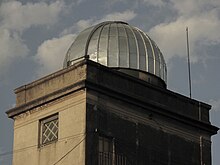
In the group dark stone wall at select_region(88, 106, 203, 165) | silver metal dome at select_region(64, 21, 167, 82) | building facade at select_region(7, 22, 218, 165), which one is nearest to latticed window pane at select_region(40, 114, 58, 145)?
building facade at select_region(7, 22, 218, 165)

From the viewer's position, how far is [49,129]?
3550 centimetres

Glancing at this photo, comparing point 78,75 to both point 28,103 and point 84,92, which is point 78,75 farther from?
point 28,103

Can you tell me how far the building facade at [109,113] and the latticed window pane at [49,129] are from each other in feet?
0.15

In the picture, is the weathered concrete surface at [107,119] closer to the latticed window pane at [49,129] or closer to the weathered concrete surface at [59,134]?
the weathered concrete surface at [59,134]

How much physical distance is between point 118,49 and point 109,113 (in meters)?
4.43

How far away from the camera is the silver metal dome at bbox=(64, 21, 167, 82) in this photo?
37469 millimetres

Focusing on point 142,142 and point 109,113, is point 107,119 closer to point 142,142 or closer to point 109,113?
point 109,113

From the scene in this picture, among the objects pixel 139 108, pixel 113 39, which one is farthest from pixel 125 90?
pixel 113 39

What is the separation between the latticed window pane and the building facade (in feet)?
0.15

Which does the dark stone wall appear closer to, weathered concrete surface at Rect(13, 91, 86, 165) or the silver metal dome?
weathered concrete surface at Rect(13, 91, 86, 165)

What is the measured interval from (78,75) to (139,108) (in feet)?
11.3

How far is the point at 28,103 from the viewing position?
120 ft

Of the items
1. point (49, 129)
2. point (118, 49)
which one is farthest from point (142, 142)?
point (118, 49)

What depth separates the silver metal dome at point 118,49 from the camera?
37.5 metres
